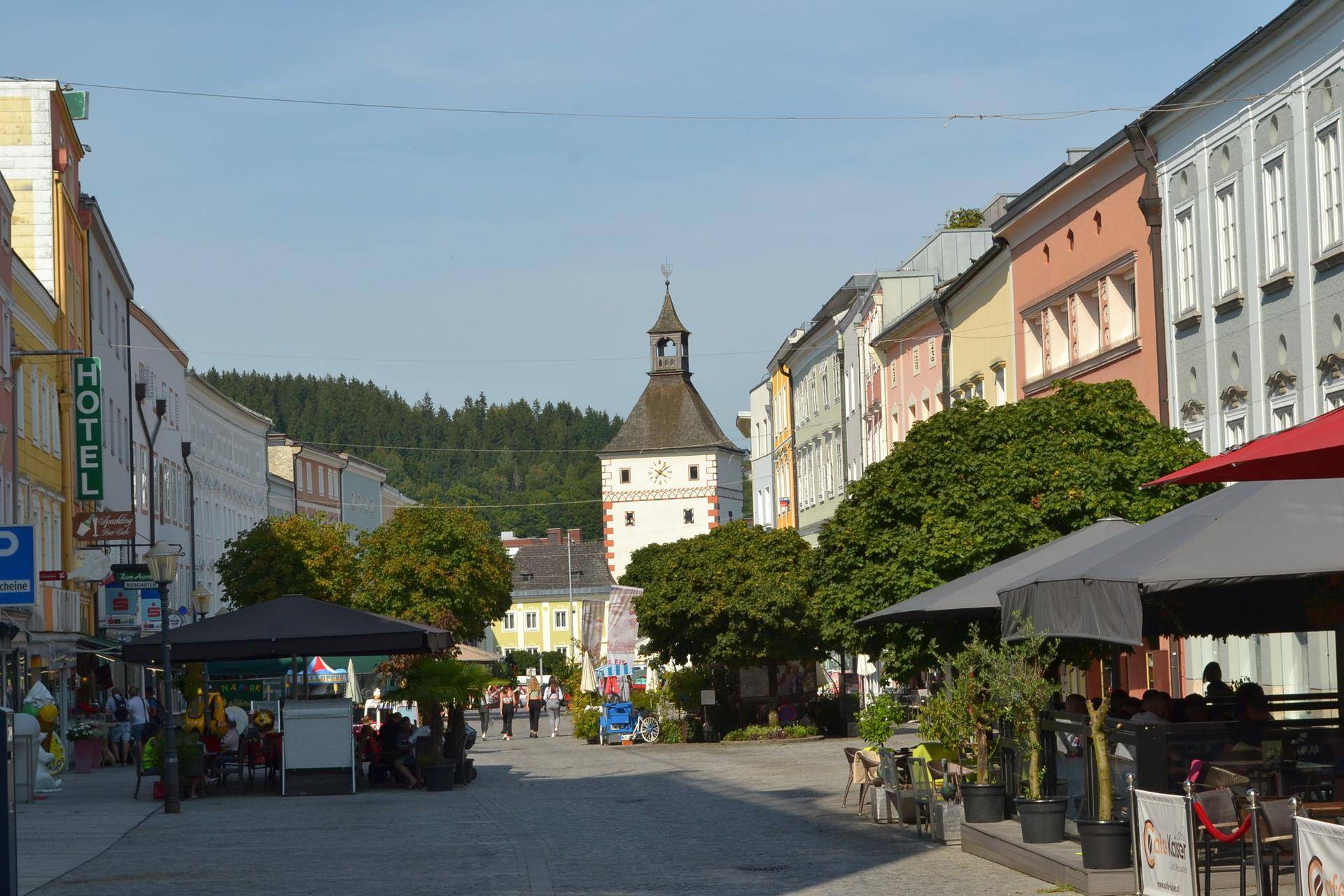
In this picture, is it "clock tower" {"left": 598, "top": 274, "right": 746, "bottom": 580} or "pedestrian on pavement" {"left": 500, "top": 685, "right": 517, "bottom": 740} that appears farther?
"clock tower" {"left": 598, "top": 274, "right": 746, "bottom": 580}

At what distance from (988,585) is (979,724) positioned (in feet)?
5.26

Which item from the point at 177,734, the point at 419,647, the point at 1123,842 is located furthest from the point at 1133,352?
the point at 1123,842

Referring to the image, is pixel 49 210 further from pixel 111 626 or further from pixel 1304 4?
pixel 1304 4

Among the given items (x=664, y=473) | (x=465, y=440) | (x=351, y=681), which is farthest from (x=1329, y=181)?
(x=465, y=440)

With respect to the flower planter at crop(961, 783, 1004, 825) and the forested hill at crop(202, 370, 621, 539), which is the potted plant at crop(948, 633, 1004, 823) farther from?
the forested hill at crop(202, 370, 621, 539)

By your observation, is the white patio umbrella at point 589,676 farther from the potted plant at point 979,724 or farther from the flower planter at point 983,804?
the flower planter at point 983,804

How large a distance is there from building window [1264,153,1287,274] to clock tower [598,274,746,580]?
79.0 m

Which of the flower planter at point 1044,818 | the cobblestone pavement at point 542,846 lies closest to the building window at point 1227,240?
the cobblestone pavement at point 542,846

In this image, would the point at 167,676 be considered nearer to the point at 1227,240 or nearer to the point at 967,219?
the point at 1227,240

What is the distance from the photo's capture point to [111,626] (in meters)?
48.6

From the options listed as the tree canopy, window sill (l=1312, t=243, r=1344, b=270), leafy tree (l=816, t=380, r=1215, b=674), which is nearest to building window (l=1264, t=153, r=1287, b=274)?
window sill (l=1312, t=243, r=1344, b=270)

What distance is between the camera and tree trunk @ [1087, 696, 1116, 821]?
1304 cm

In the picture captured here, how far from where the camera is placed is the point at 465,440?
17912cm

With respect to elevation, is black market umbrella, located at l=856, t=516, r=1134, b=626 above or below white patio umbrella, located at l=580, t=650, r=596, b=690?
above
